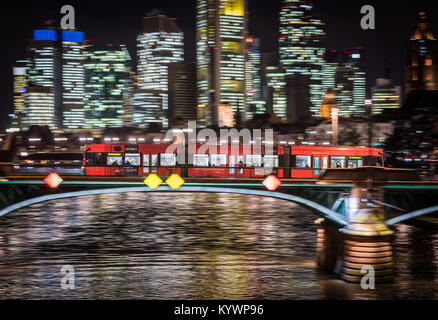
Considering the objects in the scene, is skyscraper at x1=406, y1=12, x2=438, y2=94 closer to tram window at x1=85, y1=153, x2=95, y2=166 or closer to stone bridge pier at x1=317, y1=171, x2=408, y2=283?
tram window at x1=85, y1=153, x2=95, y2=166

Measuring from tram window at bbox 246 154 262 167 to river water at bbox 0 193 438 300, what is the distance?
457cm

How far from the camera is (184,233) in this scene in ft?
122

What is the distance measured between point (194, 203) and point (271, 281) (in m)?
28.7

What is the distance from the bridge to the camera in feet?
53.5

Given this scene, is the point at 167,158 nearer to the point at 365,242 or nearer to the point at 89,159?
the point at 89,159

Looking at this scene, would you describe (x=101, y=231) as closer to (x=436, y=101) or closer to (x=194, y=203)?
(x=194, y=203)

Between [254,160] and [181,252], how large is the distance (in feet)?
36.2

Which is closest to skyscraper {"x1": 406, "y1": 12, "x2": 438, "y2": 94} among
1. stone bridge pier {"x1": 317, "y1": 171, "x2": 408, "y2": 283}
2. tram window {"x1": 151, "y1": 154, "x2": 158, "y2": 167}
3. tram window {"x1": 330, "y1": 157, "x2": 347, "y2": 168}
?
tram window {"x1": 330, "y1": 157, "x2": 347, "y2": 168}

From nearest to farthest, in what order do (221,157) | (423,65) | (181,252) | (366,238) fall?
1. (366,238)
2. (181,252)
3. (221,157)
4. (423,65)

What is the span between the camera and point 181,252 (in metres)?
30.8

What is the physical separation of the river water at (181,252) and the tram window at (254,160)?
4570 millimetres

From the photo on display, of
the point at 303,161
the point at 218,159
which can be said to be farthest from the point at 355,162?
the point at 218,159

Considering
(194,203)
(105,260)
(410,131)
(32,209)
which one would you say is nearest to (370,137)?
(105,260)

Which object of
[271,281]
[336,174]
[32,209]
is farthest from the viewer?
[32,209]
